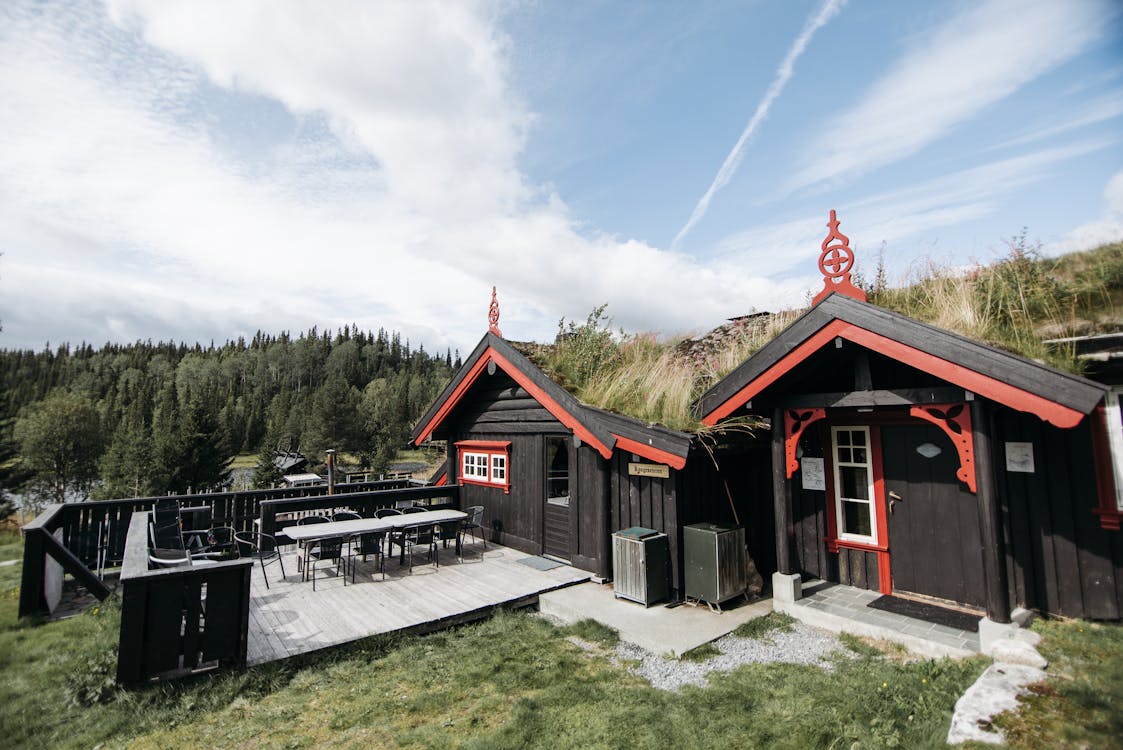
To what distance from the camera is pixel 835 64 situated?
6.81 m

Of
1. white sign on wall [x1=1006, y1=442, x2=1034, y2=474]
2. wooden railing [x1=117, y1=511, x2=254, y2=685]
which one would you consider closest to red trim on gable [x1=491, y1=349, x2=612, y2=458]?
wooden railing [x1=117, y1=511, x2=254, y2=685]

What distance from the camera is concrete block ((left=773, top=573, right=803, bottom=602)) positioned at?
5898 millimetres

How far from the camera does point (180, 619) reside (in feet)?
14.6

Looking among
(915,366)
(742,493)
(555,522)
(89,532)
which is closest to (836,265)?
(915,366)

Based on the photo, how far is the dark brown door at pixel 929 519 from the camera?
18.2 feet

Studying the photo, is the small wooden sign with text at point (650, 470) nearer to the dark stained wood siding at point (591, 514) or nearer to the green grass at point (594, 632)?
the dark stained wood siding at point (591, 514)

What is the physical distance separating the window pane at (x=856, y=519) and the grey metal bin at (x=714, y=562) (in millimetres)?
1428

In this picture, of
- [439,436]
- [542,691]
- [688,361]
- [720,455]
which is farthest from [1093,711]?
[439,436]

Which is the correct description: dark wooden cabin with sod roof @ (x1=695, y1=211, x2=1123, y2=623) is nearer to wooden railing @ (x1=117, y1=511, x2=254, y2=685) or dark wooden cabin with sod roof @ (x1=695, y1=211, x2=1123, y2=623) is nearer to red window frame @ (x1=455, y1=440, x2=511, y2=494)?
red window frame @ (x1=455, y1=440, x2=511, y2=494)

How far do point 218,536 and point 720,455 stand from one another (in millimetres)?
7987

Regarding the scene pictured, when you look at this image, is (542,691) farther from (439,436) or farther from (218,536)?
(439,436)

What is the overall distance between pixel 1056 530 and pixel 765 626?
9.53ft

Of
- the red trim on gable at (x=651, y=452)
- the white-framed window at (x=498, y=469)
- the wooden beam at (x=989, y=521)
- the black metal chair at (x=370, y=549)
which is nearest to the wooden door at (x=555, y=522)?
the white-framed window at (x=498, y=469)

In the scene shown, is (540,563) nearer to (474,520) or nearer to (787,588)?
(474,520)
